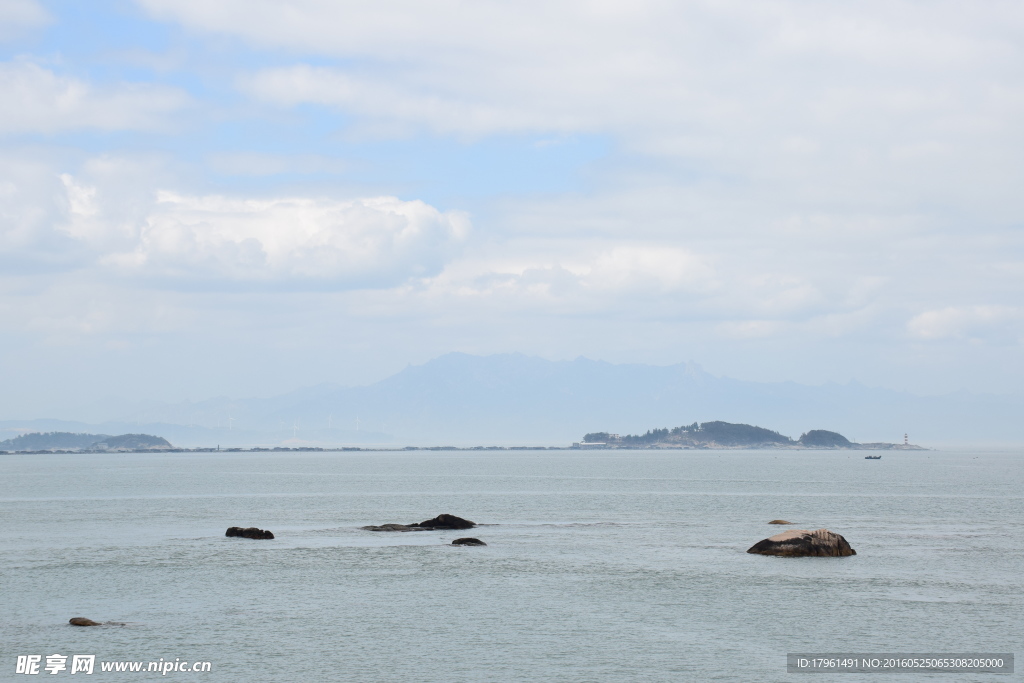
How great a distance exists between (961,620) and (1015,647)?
5.56m

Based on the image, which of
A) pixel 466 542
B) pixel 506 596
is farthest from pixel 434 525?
pixel 506 596

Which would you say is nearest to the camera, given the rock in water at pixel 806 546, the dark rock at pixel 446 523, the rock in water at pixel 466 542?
the rock in water at pixel 806 546

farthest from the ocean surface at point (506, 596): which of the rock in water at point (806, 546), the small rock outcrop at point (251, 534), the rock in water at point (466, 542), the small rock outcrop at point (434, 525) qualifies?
the small rock outcrop at point (434, 525)

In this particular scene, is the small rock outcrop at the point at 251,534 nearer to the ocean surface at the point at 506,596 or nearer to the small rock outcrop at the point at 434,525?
the ocean surface at the point at 506,596

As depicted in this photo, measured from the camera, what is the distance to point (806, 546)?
70.2 metres

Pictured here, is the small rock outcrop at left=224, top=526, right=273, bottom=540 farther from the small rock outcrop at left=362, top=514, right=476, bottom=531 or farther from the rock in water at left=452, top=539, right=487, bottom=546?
the rock in water at left=452, top=539, right=487, bottom=546

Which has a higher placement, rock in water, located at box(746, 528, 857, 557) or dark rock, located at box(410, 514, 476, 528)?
rock in water, located at box(746, 528, 857, 557)

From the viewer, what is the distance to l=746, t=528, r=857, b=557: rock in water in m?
69.8

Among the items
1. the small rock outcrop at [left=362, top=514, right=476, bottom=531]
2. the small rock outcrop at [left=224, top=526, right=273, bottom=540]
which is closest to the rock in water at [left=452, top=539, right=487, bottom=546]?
the small rock outcrop at [left=362, top=514, right=476, bottom=531]

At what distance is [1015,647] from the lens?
41719 millimetres

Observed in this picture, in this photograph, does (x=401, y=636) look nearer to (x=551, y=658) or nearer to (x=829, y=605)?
(x=551, y=658)

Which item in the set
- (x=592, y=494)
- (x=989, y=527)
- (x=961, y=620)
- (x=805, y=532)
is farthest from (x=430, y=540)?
(x=592, y=494)

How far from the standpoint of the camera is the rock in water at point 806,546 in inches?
2749

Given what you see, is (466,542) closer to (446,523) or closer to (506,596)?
(446,523)
